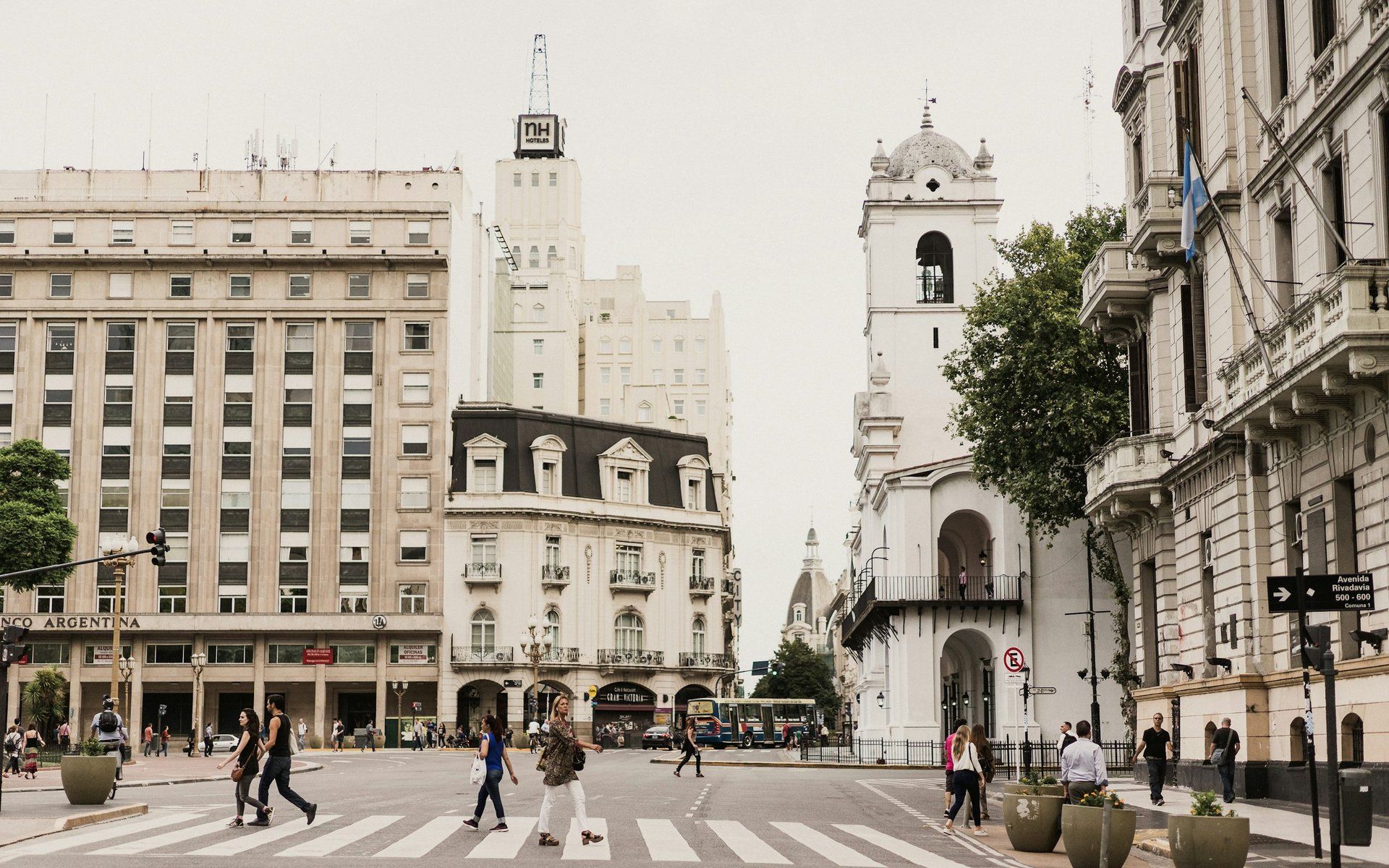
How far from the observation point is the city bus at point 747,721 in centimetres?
8312

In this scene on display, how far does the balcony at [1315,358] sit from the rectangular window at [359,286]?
219ft

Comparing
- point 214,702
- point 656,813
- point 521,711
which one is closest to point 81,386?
point 214,702

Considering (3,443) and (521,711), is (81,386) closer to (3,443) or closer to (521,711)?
(3,443)

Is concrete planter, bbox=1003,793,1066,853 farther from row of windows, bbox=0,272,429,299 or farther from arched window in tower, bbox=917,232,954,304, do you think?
row of windows, bbox=0,272,429,299

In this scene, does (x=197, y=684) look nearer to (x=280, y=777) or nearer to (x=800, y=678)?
(x=280, y=777)

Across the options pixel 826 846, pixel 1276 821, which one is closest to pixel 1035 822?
Result: pixel 826 846

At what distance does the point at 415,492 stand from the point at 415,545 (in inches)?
110

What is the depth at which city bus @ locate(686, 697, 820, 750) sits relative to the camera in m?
83.1

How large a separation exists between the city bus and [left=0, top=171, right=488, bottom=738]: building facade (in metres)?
14.5

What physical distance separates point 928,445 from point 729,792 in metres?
37.8

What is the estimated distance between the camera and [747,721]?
282 feet

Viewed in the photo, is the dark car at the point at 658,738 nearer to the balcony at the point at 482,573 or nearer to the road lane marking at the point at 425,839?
the balcony at the point at 482,573

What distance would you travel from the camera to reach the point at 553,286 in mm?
126875

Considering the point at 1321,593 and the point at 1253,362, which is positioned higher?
the point at 1253,362
